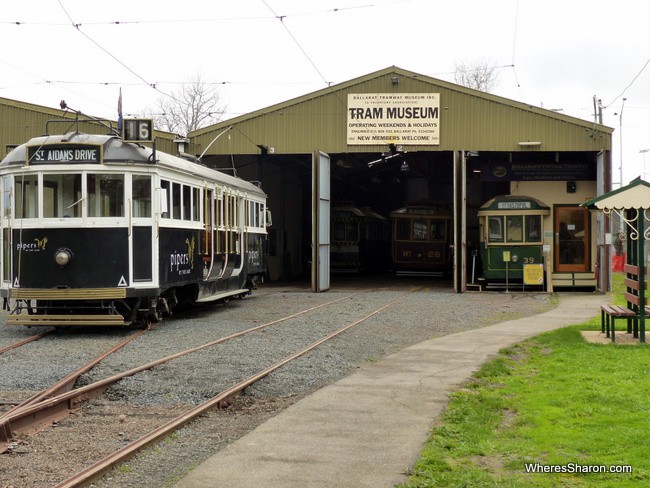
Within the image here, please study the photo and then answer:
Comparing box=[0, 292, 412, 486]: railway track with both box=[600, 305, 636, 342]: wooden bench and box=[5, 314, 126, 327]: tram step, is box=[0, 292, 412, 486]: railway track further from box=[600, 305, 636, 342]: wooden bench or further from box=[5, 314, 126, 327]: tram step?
box=[600, 305, 636, 342]: wooden bench

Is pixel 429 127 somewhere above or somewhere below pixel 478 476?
above

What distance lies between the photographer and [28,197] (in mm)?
13539

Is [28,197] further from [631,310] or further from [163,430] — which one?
[631,310]

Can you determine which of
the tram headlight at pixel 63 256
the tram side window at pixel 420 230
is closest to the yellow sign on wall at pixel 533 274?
the tram side window at pixel 420 230

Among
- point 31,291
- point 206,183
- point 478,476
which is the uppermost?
point 206,183

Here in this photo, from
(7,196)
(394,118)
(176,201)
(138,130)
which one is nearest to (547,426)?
(138,130)

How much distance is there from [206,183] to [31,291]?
4416 millimetres

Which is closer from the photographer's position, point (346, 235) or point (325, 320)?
point (325, 320)

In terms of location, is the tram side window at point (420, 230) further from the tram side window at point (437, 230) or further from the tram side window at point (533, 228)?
the tram side window at point (533, 228)

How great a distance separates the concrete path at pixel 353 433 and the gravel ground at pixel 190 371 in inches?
11.9

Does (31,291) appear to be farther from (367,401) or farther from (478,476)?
(478,476)

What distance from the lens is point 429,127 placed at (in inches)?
1000

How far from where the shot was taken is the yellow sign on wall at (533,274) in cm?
2561

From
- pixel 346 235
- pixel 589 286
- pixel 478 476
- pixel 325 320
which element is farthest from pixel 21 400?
pixel 346 235
